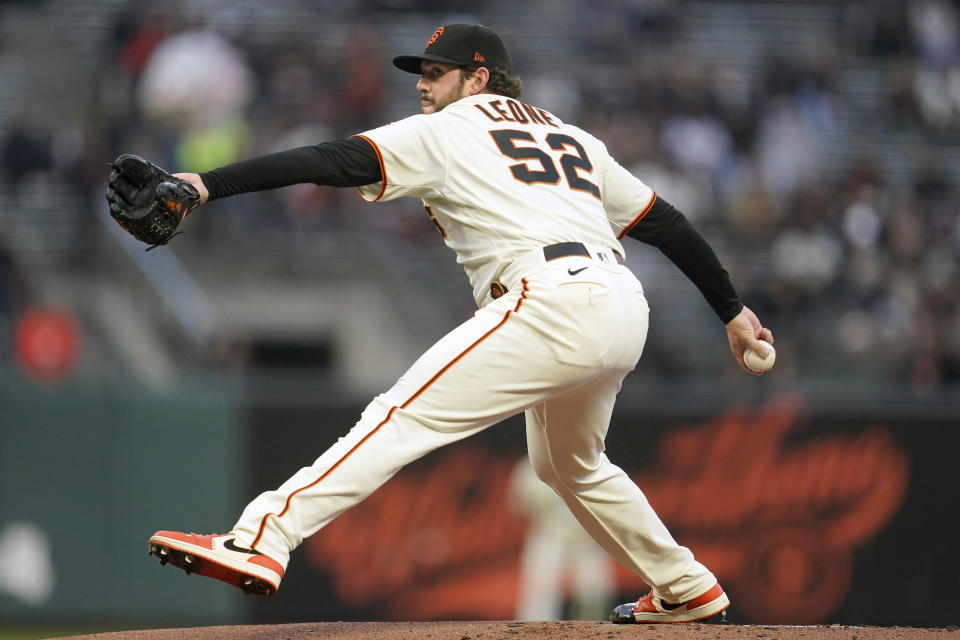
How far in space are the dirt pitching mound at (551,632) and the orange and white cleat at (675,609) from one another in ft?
0.64

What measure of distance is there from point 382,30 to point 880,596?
717cm

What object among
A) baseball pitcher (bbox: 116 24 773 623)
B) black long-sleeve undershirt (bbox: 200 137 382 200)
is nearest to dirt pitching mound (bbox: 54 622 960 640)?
baseball pitcher (bbox: 116 24 773 623)

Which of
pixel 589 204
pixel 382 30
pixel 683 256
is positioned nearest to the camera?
pixel 589 204

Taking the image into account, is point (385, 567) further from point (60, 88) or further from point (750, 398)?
point (60, 88)

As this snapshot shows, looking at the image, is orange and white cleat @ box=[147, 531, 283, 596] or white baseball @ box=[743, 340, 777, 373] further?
white baseball @ box=[743, 340, 777, 373]

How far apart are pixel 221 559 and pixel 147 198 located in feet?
3.44

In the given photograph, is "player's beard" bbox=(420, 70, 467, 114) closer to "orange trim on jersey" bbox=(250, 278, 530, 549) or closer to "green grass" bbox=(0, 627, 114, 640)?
"orange trim on jersey" bbox=(250, 278, 530, 549)

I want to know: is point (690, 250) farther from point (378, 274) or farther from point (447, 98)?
point (378, 274)

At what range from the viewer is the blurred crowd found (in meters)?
11.4

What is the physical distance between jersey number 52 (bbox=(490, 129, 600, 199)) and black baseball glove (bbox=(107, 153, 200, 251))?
3.25 ft

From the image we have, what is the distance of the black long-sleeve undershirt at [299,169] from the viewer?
392 cm

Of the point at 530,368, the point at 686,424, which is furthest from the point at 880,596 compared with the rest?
the point at 530,368

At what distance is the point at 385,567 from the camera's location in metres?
9.41

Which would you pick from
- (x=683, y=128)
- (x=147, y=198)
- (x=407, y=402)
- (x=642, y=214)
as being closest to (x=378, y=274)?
(x=683, y=128)
